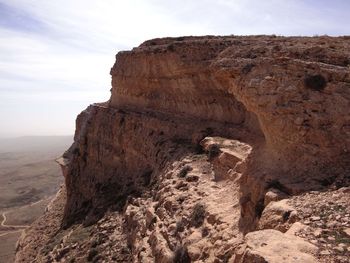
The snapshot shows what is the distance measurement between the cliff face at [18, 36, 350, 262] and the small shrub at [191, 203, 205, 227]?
0.08 m

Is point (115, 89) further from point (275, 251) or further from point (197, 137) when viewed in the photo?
point (275, 251)

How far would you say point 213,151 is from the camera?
1772 cm

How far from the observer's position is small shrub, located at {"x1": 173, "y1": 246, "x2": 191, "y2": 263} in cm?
1223

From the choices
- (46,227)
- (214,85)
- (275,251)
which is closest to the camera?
(275,251)

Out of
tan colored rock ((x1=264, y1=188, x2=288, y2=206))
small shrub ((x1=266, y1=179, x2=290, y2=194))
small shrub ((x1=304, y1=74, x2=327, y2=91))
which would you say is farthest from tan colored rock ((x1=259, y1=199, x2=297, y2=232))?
small shrub ((x1=304, y1=74, x2=327, y2=91))

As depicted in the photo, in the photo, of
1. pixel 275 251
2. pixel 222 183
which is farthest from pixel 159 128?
pixel 275 251

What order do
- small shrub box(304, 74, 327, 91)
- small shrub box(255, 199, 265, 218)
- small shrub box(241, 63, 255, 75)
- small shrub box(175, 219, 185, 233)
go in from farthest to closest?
small shrub box(241, 63, 255, 75), small shrub box(175, 219, 185, 233), small shrub box(304, 74, 327, 91), small shrub box(255, 199, 265, 218)

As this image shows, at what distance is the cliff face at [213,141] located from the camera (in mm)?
11594

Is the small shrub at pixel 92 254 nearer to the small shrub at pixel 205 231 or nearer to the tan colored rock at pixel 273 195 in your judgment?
the small shrub at pixel 205 231

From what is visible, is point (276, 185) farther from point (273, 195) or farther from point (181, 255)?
point (181, 255)

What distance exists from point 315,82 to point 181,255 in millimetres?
6554

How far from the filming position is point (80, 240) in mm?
21844

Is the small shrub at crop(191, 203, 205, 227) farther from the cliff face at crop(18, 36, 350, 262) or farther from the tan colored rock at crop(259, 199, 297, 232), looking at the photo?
the tan colored rock at crop(259, 199, 297, 232)

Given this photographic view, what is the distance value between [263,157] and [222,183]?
9.29 feet
